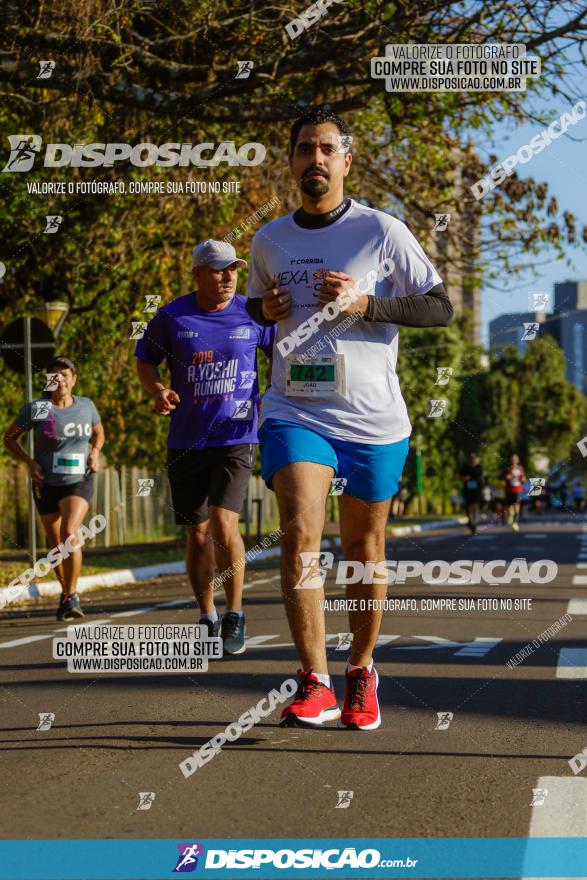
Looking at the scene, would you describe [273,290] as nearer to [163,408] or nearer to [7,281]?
[163,408]

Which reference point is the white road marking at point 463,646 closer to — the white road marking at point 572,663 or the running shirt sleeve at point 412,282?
the white road marking at point 572,663

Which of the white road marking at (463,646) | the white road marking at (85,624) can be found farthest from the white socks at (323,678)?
the white road marking at (85,624)

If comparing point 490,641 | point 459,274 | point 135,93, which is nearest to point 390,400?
point 490,641

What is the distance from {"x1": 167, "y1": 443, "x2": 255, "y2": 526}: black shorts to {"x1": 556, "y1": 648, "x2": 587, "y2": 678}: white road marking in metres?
1.94

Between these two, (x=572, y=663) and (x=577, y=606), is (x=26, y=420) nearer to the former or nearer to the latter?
(x=577, y=606)

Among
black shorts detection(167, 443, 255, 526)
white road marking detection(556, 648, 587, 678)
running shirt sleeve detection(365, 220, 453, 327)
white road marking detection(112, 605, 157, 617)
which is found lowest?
white road marking detection(112, 605, 157, 617)

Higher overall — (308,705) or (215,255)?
(215,255)

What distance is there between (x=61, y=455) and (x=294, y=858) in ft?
25.2

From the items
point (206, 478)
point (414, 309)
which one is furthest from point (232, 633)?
point (414, 309)

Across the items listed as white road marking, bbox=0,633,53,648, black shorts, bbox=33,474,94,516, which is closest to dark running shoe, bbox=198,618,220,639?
white road marking, bbox=0,633,53,648

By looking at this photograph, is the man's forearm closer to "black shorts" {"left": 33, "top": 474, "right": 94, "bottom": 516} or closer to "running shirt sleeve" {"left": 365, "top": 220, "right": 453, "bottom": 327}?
"running shirt sleeve" {"left": 365, "top": 220, "right": 453, "bottom": 327}

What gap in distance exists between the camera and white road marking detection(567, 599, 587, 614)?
11344 mm

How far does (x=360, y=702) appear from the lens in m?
5.68

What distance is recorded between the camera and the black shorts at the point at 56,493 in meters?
11.3
